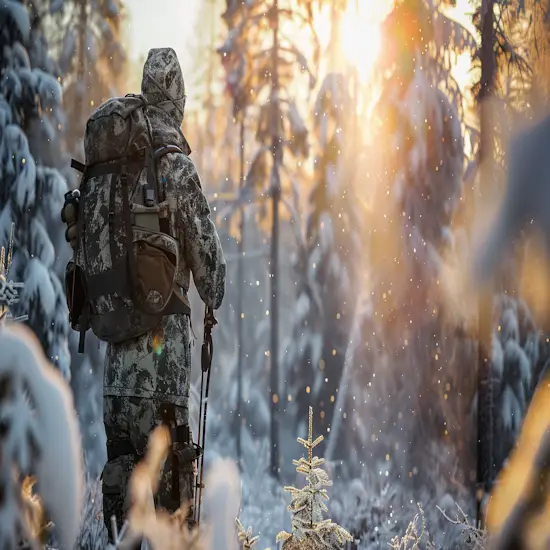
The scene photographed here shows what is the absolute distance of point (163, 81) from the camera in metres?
2.69

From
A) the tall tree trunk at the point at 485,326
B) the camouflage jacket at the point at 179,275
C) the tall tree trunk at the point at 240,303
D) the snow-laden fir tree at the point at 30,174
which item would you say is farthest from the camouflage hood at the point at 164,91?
the tall tree trunk at the point at 485,326

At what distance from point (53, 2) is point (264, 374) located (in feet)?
9.59

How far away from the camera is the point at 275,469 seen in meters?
6.03

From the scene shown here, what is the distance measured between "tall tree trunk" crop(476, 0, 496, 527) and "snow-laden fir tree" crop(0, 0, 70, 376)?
9.71 ft

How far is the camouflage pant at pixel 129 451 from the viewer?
253cm

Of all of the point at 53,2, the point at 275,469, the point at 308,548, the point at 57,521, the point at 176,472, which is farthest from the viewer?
the point at 275,469

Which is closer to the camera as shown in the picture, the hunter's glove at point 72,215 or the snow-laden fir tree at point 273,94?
the hunter's glove at point 72,215

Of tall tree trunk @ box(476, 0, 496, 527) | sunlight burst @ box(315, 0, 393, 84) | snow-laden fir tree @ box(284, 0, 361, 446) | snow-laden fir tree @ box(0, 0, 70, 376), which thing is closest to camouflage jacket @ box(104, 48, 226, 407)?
snow-laden fir tree @ box(0, 0, 70, 376)

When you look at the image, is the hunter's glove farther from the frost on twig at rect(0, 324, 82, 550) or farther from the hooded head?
the frost on twig at rect(0, 324, 82, 550)

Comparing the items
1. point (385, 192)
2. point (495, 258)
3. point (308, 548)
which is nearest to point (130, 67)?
point (385, 192)

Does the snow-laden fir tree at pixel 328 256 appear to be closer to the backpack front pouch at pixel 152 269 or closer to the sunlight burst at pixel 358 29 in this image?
the sunlight burst at pixel 358 29

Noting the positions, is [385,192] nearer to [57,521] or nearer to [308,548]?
[308,548]

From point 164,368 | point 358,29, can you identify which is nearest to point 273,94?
point 358,29

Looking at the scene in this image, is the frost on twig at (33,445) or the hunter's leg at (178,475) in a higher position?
the frost on twig at (33,445)
